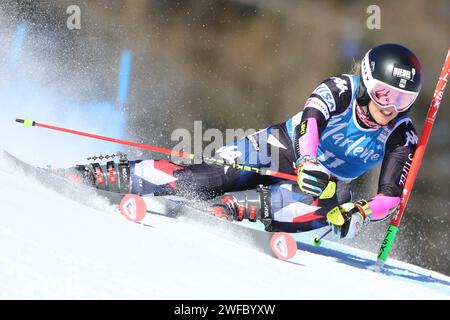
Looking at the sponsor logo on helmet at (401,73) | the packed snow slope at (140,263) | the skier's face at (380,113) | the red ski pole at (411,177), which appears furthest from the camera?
the red ski pole at (411,177)

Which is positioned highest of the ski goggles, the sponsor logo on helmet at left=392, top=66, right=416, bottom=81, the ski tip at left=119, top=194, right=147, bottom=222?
the sponsor logo on helmet at left=392, top=66, right=416, bottom=81

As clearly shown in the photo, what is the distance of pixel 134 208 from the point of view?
4.12 metres

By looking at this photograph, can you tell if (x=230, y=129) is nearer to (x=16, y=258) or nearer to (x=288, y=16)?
(x=288, y=16)

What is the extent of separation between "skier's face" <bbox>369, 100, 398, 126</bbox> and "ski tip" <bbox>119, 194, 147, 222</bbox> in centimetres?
147

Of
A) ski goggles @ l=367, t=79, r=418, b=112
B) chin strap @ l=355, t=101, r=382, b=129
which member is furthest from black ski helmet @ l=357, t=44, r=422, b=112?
chin strap @ l=355, t=101, r=382, b=129

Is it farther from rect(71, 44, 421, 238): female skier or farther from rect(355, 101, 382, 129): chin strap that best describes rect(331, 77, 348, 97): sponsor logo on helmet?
rect(355, 101, 382, 129): chin strap

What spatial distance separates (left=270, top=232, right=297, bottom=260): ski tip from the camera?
4066 mm

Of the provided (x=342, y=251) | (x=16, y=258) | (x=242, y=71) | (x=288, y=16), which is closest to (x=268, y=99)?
(x=242, y=71)

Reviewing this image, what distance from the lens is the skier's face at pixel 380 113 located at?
4492 millimetres

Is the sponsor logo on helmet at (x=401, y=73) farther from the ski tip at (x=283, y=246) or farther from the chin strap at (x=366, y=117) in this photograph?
the ski tip at (x=283, y=246)

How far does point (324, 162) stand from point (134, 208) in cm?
141

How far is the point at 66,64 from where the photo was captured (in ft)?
28.1

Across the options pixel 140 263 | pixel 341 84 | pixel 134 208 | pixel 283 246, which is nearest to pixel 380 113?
pixel 341 84

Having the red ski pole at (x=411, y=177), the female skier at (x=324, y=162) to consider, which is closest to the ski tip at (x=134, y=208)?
the female skier at (x=324, y=162)
